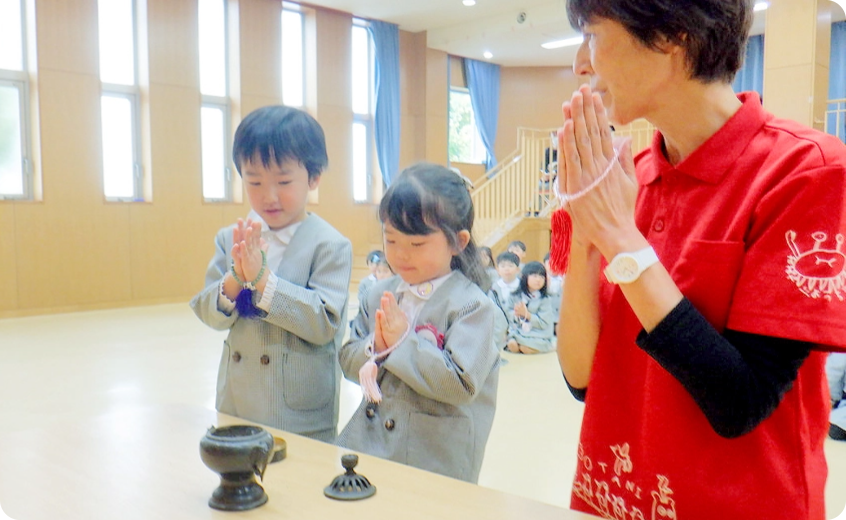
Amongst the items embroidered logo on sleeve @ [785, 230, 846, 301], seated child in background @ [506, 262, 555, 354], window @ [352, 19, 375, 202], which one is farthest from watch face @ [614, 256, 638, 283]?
window @ [352, 19, 375, 202]

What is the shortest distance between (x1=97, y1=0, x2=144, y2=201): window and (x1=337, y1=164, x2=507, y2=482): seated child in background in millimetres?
7356

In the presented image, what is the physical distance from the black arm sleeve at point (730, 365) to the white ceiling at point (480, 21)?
915cm

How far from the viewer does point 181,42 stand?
8.43m

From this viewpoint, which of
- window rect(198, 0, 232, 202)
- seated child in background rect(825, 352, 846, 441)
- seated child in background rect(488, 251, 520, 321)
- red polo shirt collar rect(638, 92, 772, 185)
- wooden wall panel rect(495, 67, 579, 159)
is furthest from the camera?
wooden wall panel rect(495, 67, 579, 159)

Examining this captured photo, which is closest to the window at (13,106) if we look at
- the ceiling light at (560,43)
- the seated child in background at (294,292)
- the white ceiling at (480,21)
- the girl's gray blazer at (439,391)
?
the white ceiling at (480,21)

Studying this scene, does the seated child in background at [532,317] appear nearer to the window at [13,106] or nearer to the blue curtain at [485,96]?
the window at [13,106]

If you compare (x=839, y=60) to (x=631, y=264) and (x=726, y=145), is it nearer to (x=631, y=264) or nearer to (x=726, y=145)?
(x=726, y=145)

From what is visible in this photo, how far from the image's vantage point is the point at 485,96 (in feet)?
42.0

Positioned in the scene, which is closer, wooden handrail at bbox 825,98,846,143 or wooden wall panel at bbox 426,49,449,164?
wooden handrail at bbox 825,98,846,143

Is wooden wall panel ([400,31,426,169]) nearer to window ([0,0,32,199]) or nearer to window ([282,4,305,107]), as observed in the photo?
window ([282,4,305,107])

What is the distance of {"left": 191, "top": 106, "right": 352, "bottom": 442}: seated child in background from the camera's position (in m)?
1.67

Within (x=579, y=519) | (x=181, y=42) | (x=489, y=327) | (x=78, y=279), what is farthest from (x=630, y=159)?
(x=181, y=42)

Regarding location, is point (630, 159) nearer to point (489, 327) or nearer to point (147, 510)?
point (489, 327)

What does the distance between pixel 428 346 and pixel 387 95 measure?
9686mm
